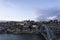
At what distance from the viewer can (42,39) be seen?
8.67 m

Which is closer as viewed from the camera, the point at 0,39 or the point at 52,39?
the point at 52,39

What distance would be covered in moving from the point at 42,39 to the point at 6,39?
1.56 metres

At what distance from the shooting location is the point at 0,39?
9.02 meters

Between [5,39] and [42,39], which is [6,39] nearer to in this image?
[5,39]

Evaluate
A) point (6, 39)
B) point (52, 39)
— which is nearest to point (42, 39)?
point (6, 39)

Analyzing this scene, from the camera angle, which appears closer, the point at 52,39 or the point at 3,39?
the point at 52,39

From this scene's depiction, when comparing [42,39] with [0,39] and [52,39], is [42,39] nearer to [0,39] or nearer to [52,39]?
[0,39]

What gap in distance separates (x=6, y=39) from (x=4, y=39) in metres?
0.12

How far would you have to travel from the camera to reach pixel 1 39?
29.5 feet

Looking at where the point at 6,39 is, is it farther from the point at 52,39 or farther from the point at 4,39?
the point at 52,39

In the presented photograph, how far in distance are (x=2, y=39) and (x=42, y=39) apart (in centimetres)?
176

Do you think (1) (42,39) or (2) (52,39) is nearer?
(2) (52,39)

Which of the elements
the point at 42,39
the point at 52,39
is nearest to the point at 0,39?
the point at 42,39

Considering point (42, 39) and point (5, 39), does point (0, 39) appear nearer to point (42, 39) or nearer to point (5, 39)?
point (5, 39)
